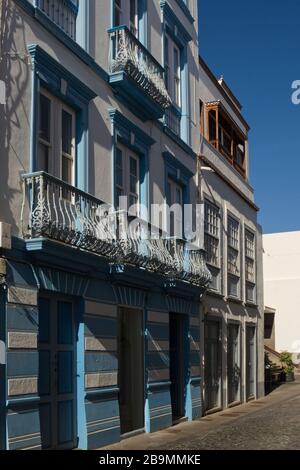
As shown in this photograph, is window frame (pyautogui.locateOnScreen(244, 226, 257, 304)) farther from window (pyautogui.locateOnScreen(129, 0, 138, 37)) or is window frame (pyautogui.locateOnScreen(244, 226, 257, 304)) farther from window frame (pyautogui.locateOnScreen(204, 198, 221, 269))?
window (pyautogui.locateOnScreen(129, 0, 138, 37))

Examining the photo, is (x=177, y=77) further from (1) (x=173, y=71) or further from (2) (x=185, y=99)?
(2) (x=185, y=99)

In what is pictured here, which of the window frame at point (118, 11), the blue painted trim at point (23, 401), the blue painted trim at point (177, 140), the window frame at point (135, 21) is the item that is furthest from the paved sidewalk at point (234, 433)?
the window frame at point (135, 21)

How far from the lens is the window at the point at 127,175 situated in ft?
44.3

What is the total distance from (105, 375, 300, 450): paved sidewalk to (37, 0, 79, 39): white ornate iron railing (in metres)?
6.88

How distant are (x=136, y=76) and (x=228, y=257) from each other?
8885 mm

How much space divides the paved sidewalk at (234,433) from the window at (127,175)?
14.2 feet

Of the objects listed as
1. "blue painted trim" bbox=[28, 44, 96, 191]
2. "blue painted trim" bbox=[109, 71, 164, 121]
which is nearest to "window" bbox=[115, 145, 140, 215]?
"blue painted trim" bbox=[109, 71, 164, 121]

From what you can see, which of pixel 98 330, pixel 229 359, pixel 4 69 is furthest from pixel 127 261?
pixel 229 359

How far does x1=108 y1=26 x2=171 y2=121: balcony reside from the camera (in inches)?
510

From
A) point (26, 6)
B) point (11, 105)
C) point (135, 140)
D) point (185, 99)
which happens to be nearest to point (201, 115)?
point (185, 99)

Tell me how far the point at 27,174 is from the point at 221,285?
10956 millimetres

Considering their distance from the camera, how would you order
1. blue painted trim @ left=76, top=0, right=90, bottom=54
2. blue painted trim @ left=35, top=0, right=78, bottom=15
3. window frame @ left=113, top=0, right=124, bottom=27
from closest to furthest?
1. blue painted trim @ left=35, top=0, right=78, bottom=15
2. blue painted trim @ left=76, top=0, right=90, bottom=54
3. window frame @ left=113, top=0, right=124, bottom=27

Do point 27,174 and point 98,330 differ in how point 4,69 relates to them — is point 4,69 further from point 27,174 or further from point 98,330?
point 98,330
